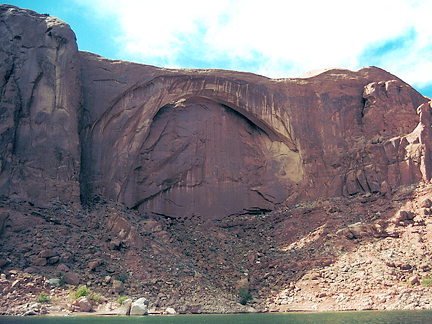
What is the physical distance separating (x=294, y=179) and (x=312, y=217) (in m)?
3.93

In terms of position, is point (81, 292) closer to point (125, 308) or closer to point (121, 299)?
point (121, 299)

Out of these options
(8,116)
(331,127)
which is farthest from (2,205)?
(331,127)

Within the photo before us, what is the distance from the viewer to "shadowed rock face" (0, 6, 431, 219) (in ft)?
97.7

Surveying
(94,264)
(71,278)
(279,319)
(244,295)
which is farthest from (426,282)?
(71,278)

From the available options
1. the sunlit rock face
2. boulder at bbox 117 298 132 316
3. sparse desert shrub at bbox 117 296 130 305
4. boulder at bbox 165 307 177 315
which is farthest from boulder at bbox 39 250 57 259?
the sunlit rock face

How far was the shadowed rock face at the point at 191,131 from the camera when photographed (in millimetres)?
29766

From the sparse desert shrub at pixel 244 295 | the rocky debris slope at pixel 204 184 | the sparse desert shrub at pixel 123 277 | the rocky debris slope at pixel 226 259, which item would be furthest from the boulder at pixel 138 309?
the sparse desert shrub at pixel 244 295

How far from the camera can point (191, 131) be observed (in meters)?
35.3

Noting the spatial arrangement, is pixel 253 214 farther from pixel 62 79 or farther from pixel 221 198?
pixel 62 79

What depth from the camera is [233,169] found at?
35.6 m

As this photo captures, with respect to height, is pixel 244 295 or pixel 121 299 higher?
pixel 121 299

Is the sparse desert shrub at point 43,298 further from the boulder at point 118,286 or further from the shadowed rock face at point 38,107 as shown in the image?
the shadowed rock face at point 38,107

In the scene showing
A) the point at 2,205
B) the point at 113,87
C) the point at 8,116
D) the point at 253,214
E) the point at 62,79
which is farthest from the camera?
the point at 253,214

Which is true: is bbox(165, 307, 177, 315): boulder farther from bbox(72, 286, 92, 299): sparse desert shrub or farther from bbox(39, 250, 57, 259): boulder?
bbox(39, 250, 57, 259): boulder
